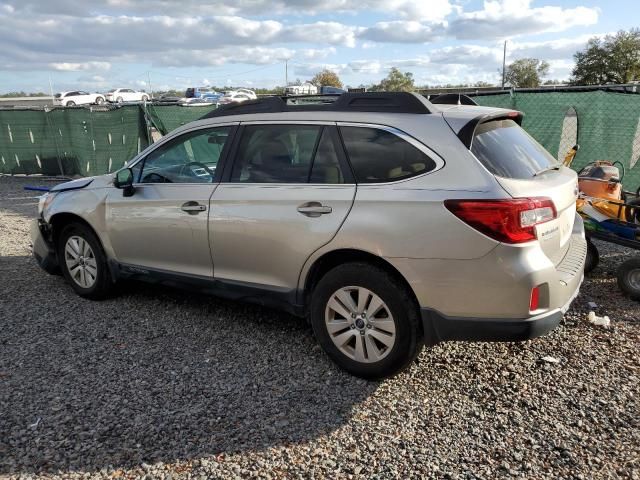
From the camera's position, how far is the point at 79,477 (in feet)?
8.96

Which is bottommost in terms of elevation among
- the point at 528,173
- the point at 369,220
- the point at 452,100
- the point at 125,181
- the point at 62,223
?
the point at 62,223

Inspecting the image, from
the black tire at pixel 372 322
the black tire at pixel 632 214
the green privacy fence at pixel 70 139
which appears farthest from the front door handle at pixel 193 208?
the green privacy fence at pixel 70 139

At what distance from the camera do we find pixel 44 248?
5434mm

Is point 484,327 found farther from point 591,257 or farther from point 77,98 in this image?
point 77,98

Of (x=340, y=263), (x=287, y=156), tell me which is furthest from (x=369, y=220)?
(x=287, y=156)

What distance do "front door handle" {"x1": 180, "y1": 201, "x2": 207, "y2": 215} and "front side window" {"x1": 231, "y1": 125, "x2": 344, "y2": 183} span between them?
0.35 metres

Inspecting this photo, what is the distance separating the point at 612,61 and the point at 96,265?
176 ft

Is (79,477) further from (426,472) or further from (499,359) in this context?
(499,359)

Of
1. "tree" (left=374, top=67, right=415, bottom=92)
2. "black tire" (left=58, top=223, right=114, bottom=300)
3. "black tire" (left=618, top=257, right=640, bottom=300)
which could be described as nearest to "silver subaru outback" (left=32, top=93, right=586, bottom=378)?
"black tire" (left=58, top=223, right=114, bottom=300)

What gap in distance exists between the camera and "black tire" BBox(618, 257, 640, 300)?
489 centimetres

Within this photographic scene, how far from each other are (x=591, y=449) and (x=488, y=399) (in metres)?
0.65

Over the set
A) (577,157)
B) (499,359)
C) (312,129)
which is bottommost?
(499,359)

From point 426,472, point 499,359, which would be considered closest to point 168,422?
point 426,472

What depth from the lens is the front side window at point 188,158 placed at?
13.9ft
